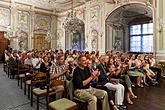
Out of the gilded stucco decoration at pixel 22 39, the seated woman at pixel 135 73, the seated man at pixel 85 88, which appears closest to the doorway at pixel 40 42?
the gilded stucco decoration at pixel 22 39

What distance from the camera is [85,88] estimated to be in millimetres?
3221

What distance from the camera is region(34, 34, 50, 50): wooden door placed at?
47.6ft

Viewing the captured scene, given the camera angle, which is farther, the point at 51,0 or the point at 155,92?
the point at 51,0

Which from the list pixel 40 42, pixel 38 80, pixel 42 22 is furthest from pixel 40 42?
pixel 38 80

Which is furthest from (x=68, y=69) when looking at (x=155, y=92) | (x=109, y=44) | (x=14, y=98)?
(x=109, y=44)

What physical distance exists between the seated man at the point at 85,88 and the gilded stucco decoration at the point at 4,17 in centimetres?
1122

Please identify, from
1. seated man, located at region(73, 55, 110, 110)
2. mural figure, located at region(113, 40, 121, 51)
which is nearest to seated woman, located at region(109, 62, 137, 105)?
seated man, located at region(73, 55, 110, 110)

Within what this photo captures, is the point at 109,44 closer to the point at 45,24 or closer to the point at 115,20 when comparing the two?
the point at 115,20

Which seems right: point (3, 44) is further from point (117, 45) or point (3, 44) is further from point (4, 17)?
point (117, 45)

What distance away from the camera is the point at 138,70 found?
635 centimetres

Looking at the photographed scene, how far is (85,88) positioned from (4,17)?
11.5m

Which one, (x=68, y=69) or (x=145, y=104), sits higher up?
(x=68, y=69)

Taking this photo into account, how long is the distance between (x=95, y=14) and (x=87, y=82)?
8932mm

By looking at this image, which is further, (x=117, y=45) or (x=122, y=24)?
(x=122, y=24)
